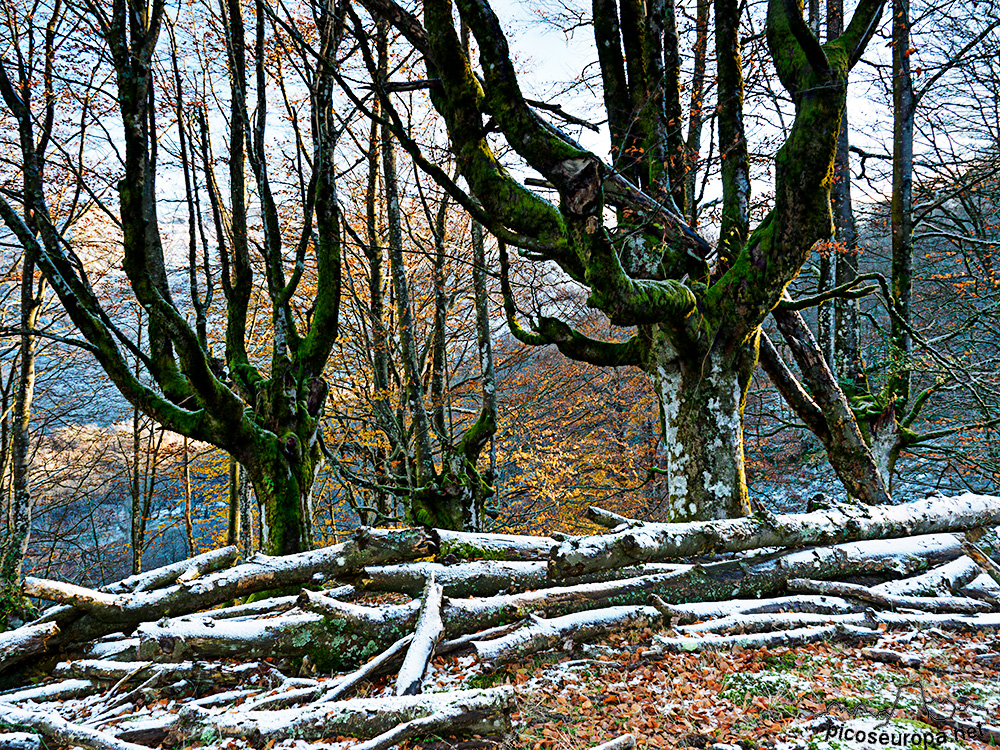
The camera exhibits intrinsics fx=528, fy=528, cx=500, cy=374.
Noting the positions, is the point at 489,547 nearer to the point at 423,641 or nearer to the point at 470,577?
the point at 470,577

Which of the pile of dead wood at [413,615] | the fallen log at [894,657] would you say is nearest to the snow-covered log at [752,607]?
the pile of dead wood at [413,615]

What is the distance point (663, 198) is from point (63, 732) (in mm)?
7111

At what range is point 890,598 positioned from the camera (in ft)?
13.8

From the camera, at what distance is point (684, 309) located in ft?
18.4

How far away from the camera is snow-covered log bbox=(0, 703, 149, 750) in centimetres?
240

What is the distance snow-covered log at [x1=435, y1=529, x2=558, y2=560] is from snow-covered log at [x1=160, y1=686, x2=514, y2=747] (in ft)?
4.68

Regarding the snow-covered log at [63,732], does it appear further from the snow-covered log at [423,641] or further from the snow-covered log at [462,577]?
the snow-covered log at [462,577]

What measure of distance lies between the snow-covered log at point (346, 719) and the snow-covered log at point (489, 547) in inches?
56.2

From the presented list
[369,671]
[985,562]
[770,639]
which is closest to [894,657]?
[770,639]

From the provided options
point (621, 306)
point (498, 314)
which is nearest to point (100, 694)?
point (621, 306)

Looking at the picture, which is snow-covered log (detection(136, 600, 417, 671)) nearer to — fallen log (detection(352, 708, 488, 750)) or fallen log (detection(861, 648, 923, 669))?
fallen log (detection(352, 708, 488, 750))

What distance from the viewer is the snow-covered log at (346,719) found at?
2.46 metres

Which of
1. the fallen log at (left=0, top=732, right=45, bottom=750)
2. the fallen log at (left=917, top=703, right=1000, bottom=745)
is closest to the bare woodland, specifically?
the fallen log at (left=0, top=732, right=45, bottom=750)

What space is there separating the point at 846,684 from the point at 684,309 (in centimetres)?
359
